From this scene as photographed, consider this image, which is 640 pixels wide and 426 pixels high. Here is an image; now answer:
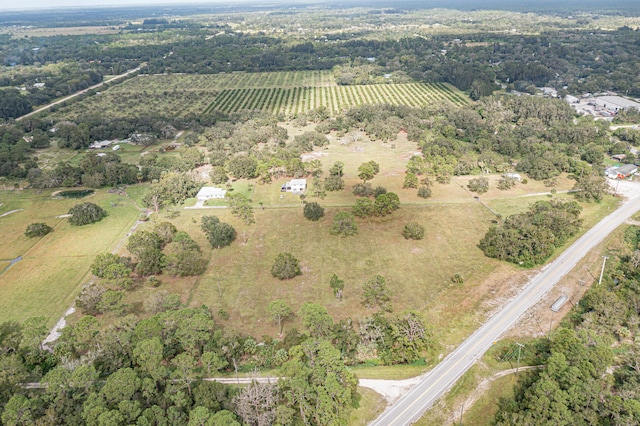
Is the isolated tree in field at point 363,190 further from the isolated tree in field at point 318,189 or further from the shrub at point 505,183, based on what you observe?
the shrub at point 505,183

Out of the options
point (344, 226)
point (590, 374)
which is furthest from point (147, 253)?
point (590, 374)

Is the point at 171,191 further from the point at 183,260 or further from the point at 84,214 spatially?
the point at 183,260

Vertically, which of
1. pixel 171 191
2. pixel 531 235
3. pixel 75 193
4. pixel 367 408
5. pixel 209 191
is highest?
pixel 531 235

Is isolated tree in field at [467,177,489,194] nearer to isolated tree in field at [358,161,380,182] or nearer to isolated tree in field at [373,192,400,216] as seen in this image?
isolated tree in field at [373,192,400,216]

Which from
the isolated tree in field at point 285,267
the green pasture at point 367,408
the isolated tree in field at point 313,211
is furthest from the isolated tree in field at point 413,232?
the green pasture at point 367,408

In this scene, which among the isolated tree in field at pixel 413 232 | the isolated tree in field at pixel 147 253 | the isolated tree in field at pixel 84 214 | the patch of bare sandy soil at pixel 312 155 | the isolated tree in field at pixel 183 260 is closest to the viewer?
the isolated tree in field at pixel 147 253

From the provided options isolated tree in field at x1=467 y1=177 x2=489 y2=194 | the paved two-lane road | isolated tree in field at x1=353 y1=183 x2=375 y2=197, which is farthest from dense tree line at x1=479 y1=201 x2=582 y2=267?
isolated tree in field at x1=353 y1=183 x2=375 y2=197
